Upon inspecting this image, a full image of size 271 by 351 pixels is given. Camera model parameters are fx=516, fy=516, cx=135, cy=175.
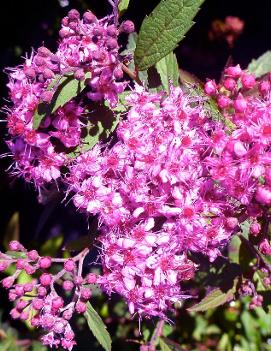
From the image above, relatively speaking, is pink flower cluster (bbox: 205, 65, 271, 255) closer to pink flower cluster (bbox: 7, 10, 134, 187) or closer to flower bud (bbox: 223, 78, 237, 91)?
flower bud (bbox: 223, 78, 237, 91)

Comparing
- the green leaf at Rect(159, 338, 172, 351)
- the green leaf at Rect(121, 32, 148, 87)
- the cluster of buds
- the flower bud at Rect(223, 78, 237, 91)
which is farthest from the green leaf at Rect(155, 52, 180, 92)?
the green leaf at Rect(159, 338, 172, 351)

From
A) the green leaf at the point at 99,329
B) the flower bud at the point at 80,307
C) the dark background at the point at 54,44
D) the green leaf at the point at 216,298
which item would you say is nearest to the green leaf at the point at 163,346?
the green leaf at the point at 216,298

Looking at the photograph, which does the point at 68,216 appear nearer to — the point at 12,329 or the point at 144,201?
the point at 12,329

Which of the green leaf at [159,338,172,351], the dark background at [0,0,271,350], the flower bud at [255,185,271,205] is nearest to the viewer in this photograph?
the flower bud at [255,185,271,205]

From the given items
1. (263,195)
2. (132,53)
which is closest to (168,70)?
(132,53)

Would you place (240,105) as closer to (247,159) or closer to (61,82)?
(247,159)

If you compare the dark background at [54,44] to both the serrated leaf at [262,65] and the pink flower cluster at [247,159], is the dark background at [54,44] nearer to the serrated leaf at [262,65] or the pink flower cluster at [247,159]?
the serrated leaf at [262,65]
